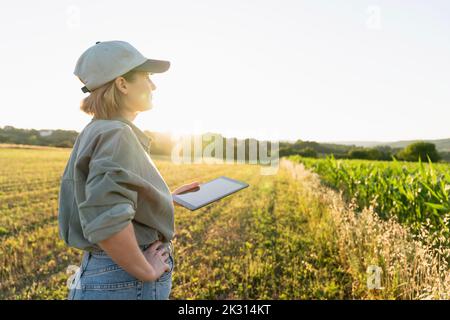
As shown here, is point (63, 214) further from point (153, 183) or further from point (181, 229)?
point (181, 229)

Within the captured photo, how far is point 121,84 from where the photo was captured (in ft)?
4.94

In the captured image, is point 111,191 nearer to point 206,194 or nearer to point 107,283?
point 107,283

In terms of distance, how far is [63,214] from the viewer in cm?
158

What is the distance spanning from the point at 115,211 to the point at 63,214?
0.44 meters

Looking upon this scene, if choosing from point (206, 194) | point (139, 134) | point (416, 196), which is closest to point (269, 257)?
point (416, 196)

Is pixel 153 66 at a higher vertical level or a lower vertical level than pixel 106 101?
higher

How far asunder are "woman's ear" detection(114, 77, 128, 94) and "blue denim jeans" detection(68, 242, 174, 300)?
2.15 ft

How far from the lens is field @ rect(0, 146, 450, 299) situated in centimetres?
408

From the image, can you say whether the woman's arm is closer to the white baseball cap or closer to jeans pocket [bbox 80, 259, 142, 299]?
jeans pocket [bbox 80, 259, 142, 299]

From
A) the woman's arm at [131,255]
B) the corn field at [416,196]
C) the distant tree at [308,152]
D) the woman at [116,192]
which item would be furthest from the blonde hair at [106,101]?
the distant tree at [308,152]

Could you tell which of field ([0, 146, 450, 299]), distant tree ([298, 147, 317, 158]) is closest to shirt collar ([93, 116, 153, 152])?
field ([0, 146, 450, 299])

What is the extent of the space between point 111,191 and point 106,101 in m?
0.40
